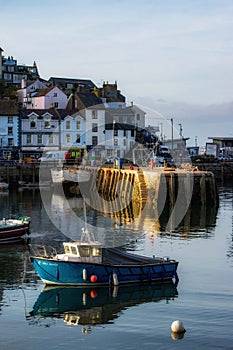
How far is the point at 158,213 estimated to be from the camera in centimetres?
5266

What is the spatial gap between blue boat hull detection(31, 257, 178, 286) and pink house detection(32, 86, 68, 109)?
7415 cm

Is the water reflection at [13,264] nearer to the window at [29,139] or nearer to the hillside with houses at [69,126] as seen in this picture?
the hillside with houses at [69,126]

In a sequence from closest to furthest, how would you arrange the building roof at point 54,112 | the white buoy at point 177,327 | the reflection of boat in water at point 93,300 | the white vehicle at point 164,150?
the white buoy at point 177,327, the reflection of boat in water at point 93,300, the building roof at point 54,112, the white vehicle at point 164,150

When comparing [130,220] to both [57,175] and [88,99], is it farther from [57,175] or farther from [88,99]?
[88,99]

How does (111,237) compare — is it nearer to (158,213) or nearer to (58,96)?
(158,213)

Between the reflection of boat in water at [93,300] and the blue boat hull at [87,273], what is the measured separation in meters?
0.28

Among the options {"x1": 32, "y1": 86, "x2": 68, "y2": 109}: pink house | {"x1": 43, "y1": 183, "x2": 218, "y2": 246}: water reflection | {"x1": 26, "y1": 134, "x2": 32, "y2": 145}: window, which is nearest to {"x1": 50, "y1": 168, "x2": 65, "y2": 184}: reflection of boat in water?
{"x1": 43, "y1": 183, "x2": 218, "y2": 246}: water reflection

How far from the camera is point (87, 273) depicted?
1065 inches

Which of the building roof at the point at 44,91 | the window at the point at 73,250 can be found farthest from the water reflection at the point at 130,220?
the building roof at the point at 44,91

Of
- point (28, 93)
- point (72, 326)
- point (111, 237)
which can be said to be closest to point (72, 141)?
point (28, 93)

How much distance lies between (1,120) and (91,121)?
41.7 ft

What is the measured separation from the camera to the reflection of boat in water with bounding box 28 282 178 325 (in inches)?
955

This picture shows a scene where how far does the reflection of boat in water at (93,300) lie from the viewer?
24.3 m

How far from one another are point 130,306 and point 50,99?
259 ft
